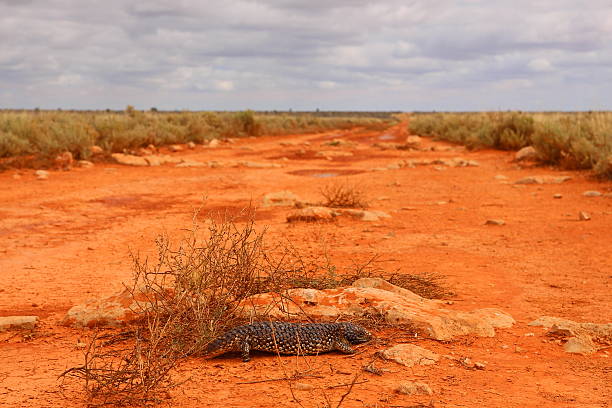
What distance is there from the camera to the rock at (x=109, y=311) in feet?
15.7

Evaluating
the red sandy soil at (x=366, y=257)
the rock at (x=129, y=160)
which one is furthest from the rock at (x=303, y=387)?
the rock at (x=129, y=160)

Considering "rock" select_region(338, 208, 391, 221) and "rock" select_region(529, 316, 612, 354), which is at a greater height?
"rock" select_region(338, 208, 391, 221)

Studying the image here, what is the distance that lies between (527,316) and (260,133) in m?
29.2

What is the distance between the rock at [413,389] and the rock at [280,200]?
25.6 feet

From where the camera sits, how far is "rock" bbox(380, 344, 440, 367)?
3.91m

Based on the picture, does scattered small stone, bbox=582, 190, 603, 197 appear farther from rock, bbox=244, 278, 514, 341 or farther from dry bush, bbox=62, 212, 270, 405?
dry bush, bbox=62, 212, 270, 405

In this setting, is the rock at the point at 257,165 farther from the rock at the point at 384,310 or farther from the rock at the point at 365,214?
the rock at the point at 384,310

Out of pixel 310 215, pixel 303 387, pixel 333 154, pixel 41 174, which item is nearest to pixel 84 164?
pixel 41 174

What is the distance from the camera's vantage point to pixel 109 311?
15.9 ft

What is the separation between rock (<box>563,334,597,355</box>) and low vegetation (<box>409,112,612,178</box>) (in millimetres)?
9663

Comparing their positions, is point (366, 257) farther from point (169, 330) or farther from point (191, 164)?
point (191, 164)

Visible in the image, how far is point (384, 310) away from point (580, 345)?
1425 millimetres

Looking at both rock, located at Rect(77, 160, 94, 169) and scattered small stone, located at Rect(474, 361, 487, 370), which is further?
rock, located at Rect(77, 160, 94, 169)

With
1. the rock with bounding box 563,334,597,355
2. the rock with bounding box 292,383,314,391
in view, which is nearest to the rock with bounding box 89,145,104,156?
the rock with bounding box 292,383,314,391
